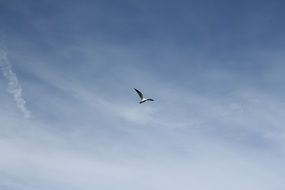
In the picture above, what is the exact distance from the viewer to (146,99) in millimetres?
57562
